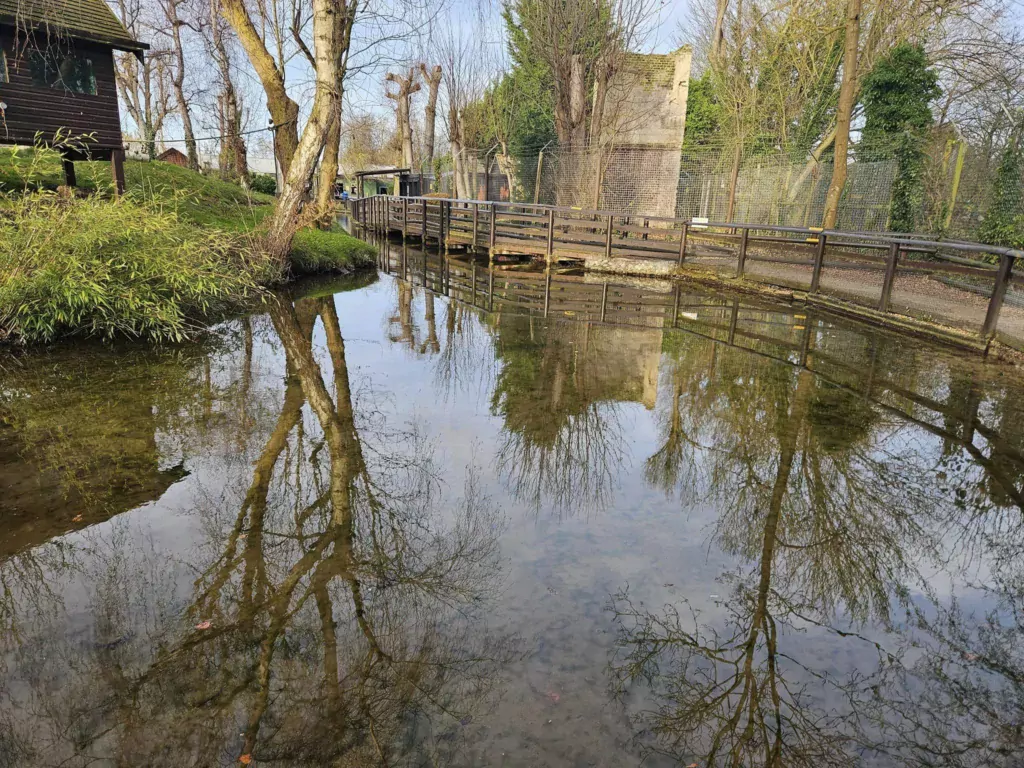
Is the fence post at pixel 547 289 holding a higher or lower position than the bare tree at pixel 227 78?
lower

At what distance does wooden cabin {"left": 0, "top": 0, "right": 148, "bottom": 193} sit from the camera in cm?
1280

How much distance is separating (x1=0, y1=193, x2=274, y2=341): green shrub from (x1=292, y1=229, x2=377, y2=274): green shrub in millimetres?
4338

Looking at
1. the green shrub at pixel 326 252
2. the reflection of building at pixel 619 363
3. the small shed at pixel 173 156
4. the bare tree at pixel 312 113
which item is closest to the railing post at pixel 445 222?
the green shrub at pixel 326 252

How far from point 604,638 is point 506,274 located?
11.3 metres

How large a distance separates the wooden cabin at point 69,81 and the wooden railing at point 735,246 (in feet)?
24.2

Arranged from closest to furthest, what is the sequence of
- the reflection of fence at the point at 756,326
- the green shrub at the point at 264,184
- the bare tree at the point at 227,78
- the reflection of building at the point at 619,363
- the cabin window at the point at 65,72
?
the reflection of fence at the point at 756,326
the reflection of building at the point at 619,363
the cabin window at the point at 65,72
the bare tree at the point at 227,78
the green shrub at the point at 264,184

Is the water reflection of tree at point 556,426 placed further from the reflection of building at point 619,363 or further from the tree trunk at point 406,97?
the tree trunk at point 406,97

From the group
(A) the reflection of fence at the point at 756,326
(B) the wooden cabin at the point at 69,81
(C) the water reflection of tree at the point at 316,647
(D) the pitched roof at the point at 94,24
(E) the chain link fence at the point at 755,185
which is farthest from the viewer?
(D) the pitched roof at the point at 94,24

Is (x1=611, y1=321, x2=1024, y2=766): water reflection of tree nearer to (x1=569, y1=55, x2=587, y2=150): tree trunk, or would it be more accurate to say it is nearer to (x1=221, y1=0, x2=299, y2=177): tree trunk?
(x1=221, y1=0, x2=299, y2=177): tree trunk

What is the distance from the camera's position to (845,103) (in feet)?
38.1

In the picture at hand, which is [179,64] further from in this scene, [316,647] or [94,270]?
[316,647]

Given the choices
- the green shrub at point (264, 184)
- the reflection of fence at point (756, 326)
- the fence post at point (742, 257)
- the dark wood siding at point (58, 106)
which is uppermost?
the dark wood siding at point (58, 106)

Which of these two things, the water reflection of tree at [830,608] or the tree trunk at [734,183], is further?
the tree trunk at [734,183]

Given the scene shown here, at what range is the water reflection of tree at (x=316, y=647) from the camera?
2.14 metres
